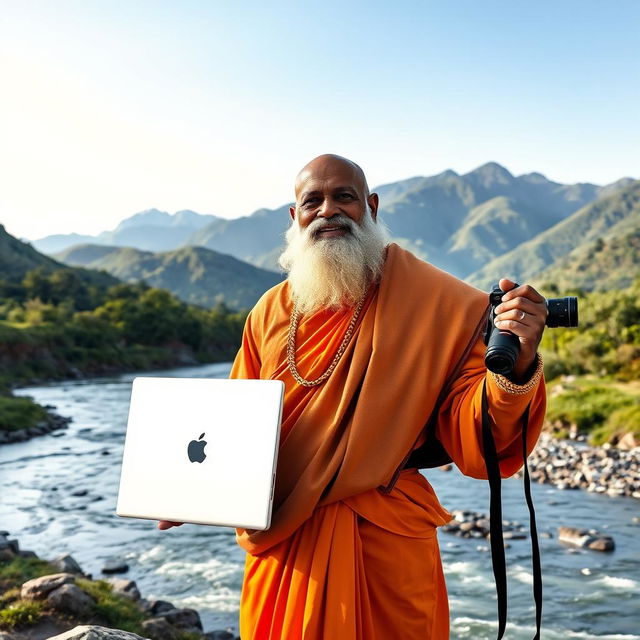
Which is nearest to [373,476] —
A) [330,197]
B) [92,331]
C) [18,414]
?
[330,197]

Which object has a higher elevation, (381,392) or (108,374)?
(108,374)

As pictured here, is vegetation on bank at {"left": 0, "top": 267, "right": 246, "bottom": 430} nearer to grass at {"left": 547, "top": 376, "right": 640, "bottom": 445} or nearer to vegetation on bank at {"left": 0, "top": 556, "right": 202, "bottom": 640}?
vegetation on bank at {"left": 0, "top": 556, "right": 202, "bottom": 640}

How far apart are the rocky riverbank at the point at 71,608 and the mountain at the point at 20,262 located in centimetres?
7506

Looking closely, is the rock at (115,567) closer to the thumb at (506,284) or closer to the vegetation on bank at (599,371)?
the thumb at (506,284)

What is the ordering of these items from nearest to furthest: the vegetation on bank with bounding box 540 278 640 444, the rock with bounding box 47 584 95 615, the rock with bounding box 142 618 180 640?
the rock with bounding box 47 584 95 615, the rock with bounding box 142 618 180 640, the vegetation on bank with bounding box 540 278 640 444

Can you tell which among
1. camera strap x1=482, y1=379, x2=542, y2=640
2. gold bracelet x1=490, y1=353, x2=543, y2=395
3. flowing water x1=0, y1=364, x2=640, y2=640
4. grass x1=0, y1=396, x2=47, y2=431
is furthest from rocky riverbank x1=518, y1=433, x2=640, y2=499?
grass x1=0, y1=396, x2=47, y2=431

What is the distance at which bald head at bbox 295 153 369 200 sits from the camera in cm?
299

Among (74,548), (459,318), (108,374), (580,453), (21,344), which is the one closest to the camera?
(459,318)

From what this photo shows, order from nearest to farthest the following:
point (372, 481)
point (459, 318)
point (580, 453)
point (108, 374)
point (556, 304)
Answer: point (556, 304), point (372, 481), point (459, 318), point (580, 453), point (108, 374)

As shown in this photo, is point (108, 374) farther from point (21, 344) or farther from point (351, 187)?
point (351, 187)

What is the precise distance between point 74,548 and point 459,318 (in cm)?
1020

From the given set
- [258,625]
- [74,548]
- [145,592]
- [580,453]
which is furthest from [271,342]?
[580,453]

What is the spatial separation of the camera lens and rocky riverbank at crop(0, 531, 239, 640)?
4034mm

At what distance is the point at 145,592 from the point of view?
9008 millimetres
